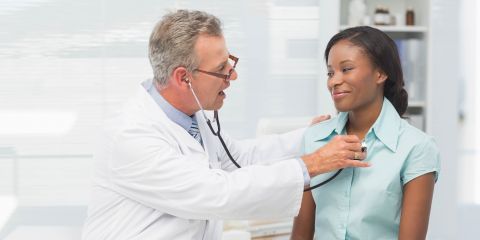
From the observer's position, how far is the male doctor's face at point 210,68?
1.53m

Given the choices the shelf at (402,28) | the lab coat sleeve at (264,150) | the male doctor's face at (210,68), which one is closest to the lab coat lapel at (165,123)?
the male doctor's face at (210,68)

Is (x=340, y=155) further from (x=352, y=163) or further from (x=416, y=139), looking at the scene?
(x=416, y=139)

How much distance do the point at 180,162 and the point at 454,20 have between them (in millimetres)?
2270

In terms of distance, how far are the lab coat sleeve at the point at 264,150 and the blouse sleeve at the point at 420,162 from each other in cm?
51

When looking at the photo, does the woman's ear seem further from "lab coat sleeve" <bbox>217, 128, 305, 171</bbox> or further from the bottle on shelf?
the bottle on shelf

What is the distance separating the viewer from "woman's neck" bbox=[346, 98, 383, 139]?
1486mm

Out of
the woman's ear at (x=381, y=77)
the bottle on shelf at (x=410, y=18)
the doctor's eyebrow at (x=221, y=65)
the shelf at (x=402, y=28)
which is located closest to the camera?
the woman's ear at (x=381, y=77)

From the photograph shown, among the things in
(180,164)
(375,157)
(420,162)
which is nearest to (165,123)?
(180,164)

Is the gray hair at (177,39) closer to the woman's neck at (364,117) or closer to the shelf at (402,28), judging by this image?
the woman's neck at (364,117)

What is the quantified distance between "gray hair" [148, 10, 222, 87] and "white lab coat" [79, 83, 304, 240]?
0.10 m

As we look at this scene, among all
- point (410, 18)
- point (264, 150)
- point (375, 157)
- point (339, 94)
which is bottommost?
point (264, 150)

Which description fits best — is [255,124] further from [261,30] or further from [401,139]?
[401,139]

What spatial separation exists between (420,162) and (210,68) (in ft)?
1.88

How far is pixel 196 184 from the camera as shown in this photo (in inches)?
54.6
